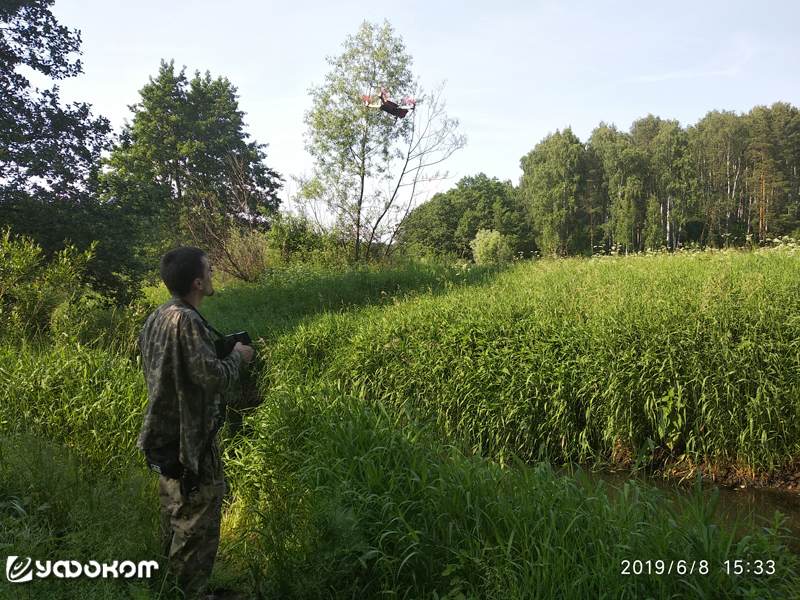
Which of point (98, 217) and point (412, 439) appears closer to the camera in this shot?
point (412, 439)

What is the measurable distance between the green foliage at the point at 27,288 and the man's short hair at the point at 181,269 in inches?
210

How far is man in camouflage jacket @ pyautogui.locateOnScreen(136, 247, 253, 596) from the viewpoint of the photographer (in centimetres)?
248

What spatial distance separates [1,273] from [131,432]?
12.5 feet

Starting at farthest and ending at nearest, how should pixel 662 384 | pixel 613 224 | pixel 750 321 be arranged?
1. pixel 613 224
2. pixel 750 321
3. pixel 662 384

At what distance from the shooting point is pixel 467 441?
4688mm

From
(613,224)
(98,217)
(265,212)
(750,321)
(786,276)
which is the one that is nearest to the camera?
(750,321)

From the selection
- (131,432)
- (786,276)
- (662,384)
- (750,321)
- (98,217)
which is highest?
(98,217)

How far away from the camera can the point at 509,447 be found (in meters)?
5.24

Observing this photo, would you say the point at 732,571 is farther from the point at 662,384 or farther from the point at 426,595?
the point at 662,384

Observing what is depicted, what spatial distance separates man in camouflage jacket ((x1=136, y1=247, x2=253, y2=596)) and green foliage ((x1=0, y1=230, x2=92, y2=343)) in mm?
5318

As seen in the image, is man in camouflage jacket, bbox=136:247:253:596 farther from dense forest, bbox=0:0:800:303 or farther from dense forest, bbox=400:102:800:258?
dense forest, bbox=400:102:800:258

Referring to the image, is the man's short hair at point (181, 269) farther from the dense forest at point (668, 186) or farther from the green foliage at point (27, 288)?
the dense forest at point (668, 186)

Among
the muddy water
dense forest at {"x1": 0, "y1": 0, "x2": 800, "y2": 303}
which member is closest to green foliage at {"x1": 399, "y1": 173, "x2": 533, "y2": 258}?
dense forest at {"x1": 0, "y1": 0, "x2": 800, "y2": 303}

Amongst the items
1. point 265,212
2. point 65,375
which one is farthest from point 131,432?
point 265,212
